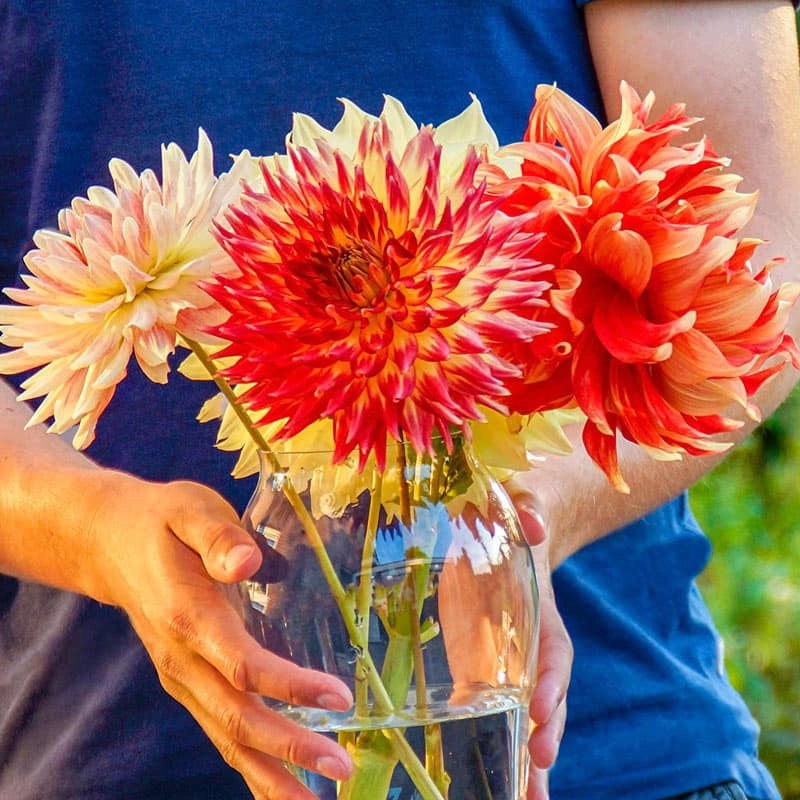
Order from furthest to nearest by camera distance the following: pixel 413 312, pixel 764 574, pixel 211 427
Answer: pixel 764 574
pixel 211 427
pixel 413 312

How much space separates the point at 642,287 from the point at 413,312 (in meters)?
0.10

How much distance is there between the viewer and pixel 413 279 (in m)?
0.49

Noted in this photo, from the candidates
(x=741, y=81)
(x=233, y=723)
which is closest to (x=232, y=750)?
(x=233, y=723)

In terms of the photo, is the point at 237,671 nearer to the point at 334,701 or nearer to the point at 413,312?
the point at 334,701

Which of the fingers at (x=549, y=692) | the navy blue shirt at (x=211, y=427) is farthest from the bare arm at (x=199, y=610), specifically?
the navy blue shirt at (x=211, y=427)

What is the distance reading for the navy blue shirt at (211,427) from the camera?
95 cm

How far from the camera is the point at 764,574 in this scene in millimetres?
2811

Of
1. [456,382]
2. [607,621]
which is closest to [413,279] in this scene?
[456,382]

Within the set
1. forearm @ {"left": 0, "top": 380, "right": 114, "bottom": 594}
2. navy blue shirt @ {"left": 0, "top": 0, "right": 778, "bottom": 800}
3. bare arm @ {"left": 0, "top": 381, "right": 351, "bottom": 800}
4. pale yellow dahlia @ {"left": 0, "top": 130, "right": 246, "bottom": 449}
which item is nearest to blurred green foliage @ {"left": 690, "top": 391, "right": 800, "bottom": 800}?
navy blue shirt @ {"left": 0, "top": 0, "right": 778, "bottom": 800}

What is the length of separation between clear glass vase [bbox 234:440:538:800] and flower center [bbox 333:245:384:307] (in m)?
0.08

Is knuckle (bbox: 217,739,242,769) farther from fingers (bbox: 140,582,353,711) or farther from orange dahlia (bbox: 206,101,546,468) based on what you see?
orange dahlia (bbox: 206,101,546,468)

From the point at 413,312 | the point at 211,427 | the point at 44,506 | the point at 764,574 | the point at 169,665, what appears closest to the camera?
the point at 413,312

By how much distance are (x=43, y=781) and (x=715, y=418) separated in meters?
0.63

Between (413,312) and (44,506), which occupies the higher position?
(413,312)
